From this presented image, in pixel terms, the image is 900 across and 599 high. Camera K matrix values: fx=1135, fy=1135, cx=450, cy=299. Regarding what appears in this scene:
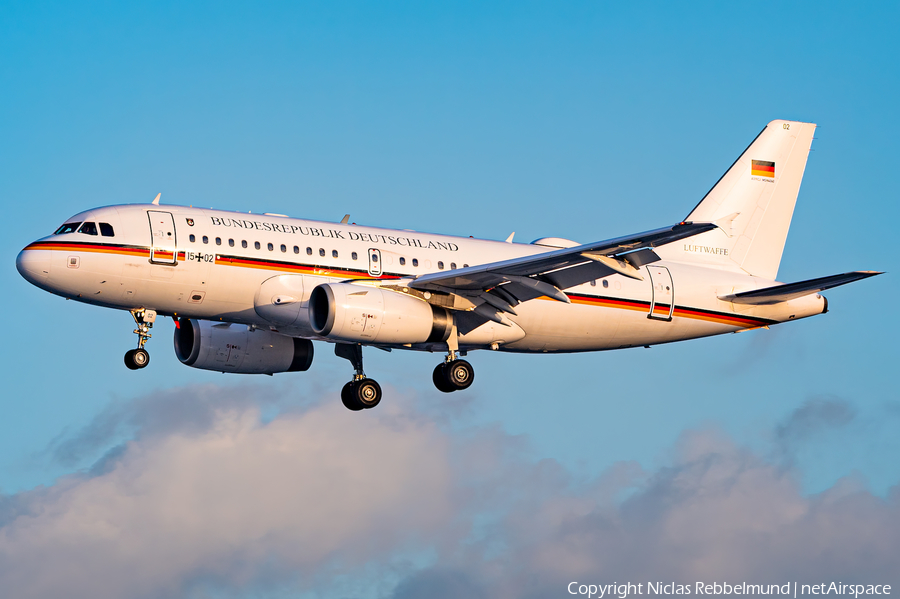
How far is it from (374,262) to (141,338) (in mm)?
7555

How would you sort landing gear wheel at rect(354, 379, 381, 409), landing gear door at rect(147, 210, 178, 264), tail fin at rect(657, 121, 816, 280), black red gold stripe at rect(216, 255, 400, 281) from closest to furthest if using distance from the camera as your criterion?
landing gear door at rect(147, 210, 178, 264) → black red gold stripe at rect(216, 255, 400, 281) → landing gear wheel at rect(354, 379, 381, 409) → tail fin at rect(657, 121, 816, 280)

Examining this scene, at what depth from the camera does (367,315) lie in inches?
1326

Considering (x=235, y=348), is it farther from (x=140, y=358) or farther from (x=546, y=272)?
(x=546, y=272)

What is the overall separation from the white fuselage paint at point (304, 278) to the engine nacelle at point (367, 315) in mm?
1031

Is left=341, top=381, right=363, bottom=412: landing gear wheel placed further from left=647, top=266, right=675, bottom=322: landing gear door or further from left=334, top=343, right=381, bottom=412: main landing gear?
left=647, top=266, right=675, bottom=322: landing gear door

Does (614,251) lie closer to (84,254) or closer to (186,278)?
(186,278)

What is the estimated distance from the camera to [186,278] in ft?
111

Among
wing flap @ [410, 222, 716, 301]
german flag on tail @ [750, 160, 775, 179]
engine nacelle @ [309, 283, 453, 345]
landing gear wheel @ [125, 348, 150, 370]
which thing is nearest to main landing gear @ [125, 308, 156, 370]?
landing gear wheel @ [125, 348, 150, 370]

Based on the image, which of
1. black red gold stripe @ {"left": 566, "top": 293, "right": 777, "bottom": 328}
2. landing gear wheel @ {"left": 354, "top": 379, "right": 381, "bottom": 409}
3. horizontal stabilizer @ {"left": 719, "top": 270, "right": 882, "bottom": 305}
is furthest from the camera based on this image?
black red gold stripe @ {"left": 566, "top": 293, "right": 777, "bottom": 328}

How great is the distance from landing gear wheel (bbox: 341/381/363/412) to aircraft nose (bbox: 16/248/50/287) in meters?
Answer: 10.8

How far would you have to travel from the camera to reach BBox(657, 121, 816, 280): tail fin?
140 ft

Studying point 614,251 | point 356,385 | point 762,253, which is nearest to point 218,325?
point 356,385

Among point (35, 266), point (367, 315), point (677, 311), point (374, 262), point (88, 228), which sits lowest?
point (367, 315)

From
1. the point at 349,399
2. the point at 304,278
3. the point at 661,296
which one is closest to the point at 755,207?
the point at 661,296
